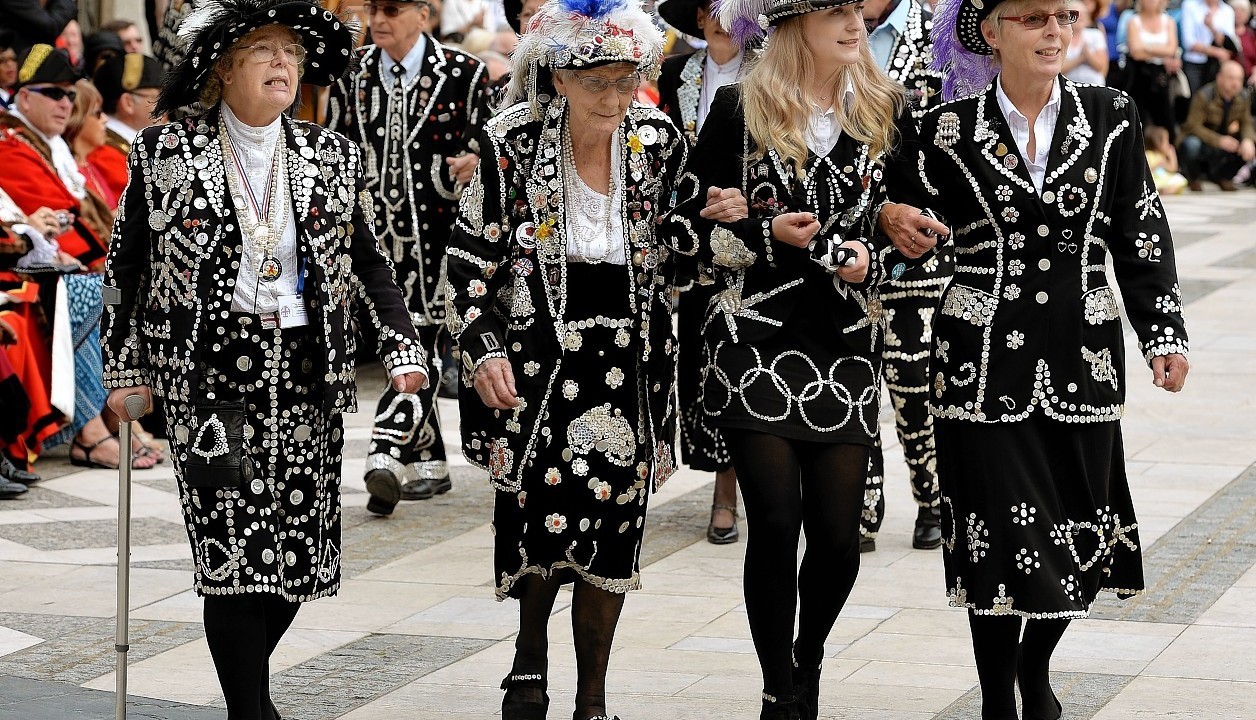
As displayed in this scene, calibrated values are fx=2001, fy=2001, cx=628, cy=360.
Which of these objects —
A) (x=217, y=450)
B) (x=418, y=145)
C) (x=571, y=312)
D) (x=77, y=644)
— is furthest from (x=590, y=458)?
(x=418, y=145)

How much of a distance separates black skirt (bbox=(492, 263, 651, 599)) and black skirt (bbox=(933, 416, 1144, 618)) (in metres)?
0.82

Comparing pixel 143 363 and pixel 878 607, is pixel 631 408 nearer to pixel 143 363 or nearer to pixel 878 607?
pixel 143 363

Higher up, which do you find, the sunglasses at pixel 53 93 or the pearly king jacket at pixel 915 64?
the pearly king jacket at pixel 915 64

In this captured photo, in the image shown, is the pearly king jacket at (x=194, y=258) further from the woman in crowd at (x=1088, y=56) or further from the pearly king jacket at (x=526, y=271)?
the woman in crowd at (x=1088, y=56)

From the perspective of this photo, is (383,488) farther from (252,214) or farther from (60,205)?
(252,214)

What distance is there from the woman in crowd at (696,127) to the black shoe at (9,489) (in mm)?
2928

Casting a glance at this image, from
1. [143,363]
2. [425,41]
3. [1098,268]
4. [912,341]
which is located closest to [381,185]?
[425,41]

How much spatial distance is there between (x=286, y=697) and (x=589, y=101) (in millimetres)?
1867

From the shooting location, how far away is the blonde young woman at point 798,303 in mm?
5012

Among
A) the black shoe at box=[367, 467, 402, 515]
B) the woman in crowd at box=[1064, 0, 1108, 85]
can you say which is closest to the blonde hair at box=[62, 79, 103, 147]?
the black shoe at box=[367, 467, 402, 515]

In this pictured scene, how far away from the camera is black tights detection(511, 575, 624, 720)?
511 centimetres

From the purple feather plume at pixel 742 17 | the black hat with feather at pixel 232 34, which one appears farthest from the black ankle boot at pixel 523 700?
the purple feather plume at pixel 742 17

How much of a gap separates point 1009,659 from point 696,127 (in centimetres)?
300

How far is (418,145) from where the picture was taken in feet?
26.5
